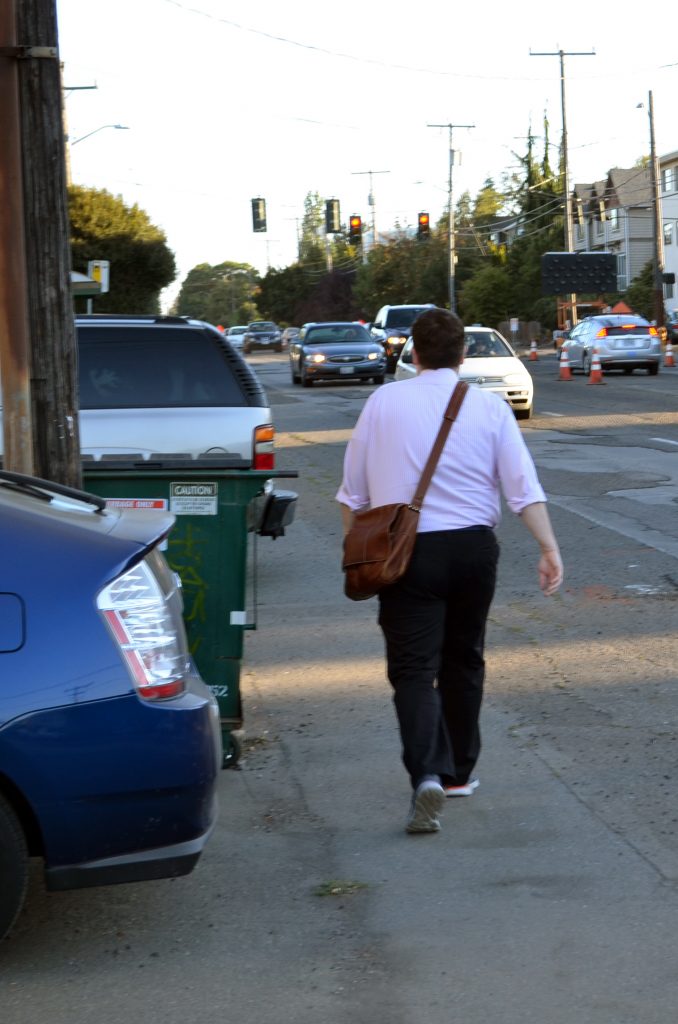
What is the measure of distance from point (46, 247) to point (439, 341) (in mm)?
2086

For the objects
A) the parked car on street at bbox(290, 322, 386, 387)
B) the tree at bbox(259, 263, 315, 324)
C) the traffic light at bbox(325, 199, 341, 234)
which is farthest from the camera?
the tree at bbox(259, 263, 315, 324)

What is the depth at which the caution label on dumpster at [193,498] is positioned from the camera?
570 cm

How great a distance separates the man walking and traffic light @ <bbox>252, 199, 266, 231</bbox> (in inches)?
1902

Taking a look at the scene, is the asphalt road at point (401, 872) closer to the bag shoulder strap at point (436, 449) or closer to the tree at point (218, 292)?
the bag shoulder strap at point (436, 449)

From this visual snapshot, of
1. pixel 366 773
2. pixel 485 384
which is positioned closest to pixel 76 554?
pixel 366 773

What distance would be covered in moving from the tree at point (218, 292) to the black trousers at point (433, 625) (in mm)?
160185

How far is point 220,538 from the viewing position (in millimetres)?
5723

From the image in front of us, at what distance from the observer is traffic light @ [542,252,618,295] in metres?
57.6

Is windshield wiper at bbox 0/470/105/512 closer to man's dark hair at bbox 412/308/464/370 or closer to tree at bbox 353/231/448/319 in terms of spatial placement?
man's dark hair at bbox 412/308/464/370

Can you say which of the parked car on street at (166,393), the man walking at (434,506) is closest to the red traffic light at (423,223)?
the parked car on street at (166,393)

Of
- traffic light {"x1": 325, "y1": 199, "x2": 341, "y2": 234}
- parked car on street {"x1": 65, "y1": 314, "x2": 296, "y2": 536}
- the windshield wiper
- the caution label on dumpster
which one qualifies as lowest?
the caution label on dumpster

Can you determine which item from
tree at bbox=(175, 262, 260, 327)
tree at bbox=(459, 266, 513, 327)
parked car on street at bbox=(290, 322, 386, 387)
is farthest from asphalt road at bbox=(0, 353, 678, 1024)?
tree at bbox=(175, 262, 260, 327)

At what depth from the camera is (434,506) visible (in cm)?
495

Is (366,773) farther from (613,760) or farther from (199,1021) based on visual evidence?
(199,1021)
